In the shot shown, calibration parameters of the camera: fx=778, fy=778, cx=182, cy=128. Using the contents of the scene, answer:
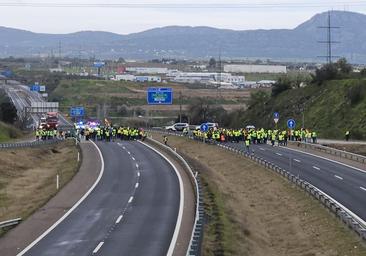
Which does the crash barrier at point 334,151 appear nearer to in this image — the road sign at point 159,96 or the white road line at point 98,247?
the road sign at point 159,96

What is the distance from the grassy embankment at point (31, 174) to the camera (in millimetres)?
37688

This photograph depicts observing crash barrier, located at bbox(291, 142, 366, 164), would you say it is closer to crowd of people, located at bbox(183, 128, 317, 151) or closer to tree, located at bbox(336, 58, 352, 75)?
crowd of people, located at bbox(183, 128, 317, 151)

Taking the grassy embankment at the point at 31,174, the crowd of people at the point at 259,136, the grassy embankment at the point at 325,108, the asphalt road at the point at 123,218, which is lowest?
the grassy embankment at the point at 31,174

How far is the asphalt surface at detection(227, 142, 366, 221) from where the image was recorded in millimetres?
35594

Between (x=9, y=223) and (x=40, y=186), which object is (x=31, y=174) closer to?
(x=40, y=186)

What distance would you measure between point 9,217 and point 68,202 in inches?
113

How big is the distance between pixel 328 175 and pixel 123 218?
1906 centimetres

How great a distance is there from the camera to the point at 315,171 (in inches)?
1893

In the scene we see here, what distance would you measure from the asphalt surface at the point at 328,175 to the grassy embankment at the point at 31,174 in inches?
539

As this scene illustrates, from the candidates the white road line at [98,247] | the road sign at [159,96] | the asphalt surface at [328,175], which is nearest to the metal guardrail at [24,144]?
the road sign at [159,96]

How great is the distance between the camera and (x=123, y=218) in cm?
3030

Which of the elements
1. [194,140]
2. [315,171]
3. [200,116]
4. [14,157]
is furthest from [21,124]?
[315,171]

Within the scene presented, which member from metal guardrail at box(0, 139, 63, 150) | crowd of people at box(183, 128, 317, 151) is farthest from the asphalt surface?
metal guardrail at box(0, 139, 63, 150)

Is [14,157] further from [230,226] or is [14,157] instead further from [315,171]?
[230,226]
